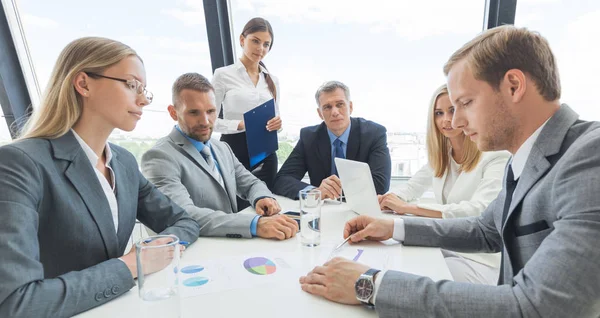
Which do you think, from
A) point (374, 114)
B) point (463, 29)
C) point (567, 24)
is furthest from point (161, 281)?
point (567, 24)

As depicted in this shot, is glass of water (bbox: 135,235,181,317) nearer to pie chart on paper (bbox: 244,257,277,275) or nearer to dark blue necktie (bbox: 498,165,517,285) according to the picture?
pie chart on paper (bbox: 244,257,277,275)

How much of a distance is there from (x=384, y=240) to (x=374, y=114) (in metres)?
2.21

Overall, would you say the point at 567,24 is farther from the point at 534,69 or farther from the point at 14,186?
the point at 14,186

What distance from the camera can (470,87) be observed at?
107 centimetres

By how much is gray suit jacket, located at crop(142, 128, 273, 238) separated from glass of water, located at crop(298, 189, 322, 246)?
0.72 feet

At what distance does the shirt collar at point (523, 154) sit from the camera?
3.33ft

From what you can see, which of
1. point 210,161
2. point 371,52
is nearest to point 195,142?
point 210,161

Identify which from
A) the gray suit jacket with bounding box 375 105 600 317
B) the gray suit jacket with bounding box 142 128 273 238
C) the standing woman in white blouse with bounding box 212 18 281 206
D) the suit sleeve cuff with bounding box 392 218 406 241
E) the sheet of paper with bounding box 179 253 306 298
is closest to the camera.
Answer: the gray suit jacket with bounding box 375 105 600 317

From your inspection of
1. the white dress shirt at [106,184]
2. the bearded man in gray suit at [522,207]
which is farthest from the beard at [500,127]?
the white dress shirt at [106,184]

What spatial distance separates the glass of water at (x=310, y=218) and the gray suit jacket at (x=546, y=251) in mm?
477

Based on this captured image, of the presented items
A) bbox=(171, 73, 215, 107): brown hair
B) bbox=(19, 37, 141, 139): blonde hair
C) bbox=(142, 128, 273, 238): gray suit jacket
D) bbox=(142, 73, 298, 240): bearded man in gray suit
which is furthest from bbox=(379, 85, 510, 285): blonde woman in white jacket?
bbox=(19, 37, 141, 139): blonde hair

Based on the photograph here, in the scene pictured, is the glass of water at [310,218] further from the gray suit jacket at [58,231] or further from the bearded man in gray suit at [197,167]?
the gray suit jacket at [58,231]

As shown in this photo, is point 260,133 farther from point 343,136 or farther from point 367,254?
point 367,254

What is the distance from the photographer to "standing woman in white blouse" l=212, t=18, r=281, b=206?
9.04 ft
